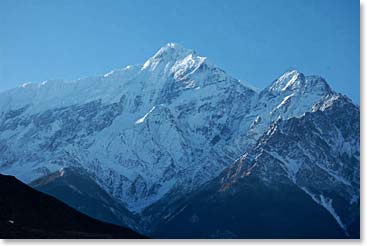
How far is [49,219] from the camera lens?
79.1 metres

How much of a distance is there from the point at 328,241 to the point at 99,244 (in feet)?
45.1

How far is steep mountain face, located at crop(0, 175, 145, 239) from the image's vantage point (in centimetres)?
7453

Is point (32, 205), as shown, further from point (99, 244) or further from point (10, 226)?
point (99, 244)

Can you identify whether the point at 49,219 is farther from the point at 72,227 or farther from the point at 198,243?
the point at 198,243

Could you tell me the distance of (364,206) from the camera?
4734 cm

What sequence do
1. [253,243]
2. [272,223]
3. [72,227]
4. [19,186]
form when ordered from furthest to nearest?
[272,223] → [19,186] → [72,227] → [253,243]

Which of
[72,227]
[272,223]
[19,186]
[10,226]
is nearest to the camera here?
[10,226]

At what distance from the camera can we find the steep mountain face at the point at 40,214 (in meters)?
74.5

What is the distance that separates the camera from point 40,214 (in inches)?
3147

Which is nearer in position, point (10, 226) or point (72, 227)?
point (10, 226)

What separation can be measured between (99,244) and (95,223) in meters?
35.9

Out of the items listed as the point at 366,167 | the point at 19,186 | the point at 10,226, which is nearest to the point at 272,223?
the point at 19,186

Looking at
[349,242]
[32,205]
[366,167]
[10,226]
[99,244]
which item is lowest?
[349,242]

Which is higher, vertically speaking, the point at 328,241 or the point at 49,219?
the point at 49,219
